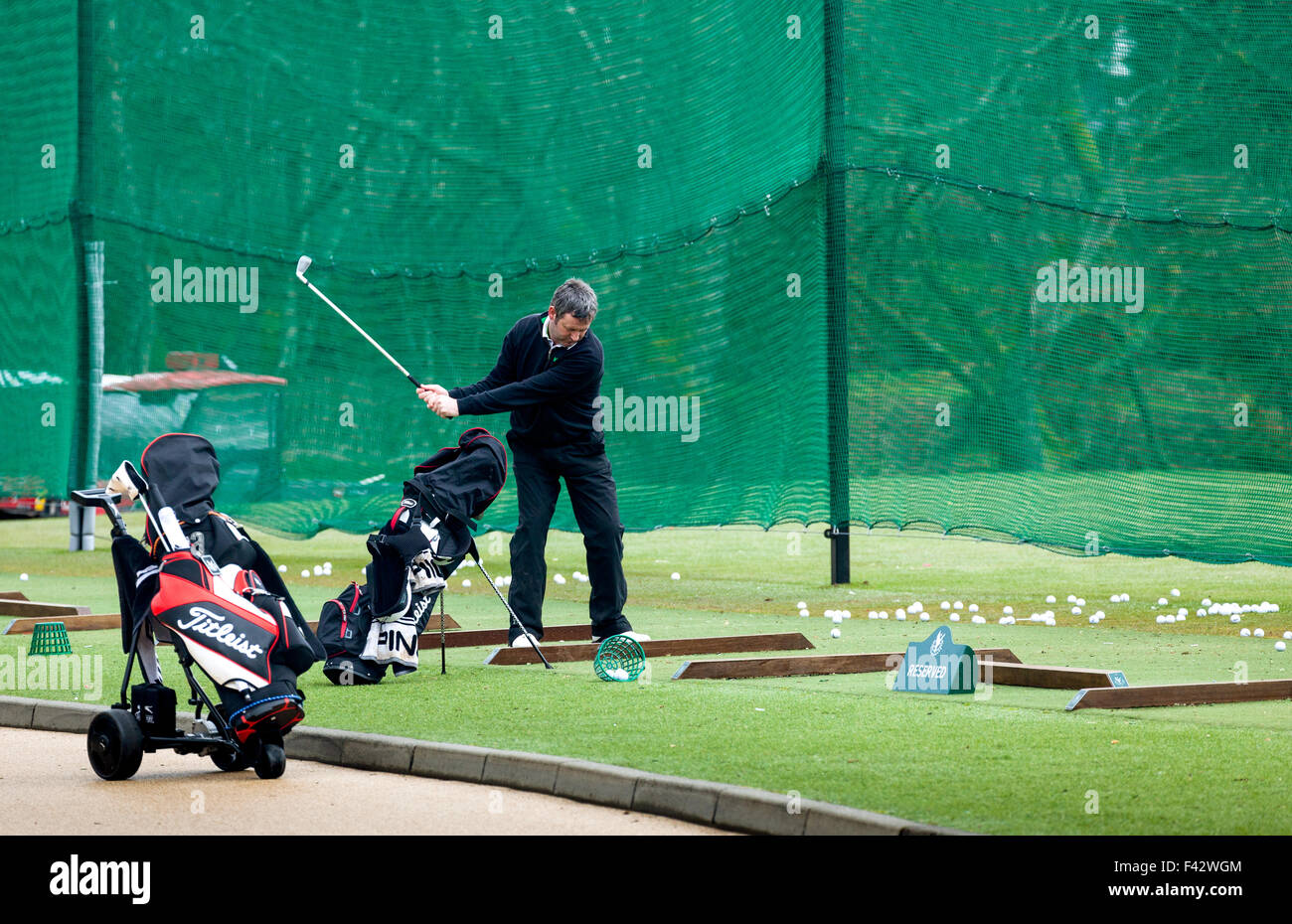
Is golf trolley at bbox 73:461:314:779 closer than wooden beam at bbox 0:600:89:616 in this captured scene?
Yes

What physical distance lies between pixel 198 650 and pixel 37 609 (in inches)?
234

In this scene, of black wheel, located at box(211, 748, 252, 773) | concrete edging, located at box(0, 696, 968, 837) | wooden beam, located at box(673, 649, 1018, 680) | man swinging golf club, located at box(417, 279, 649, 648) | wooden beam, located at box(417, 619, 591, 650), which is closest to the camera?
concrete edging, located at box(0, 696, 968, 837)

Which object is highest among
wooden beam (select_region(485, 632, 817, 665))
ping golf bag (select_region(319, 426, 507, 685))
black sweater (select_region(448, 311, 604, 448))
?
black sweater (select_region(448, 311, 604, 448))

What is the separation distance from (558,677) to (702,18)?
8.66m

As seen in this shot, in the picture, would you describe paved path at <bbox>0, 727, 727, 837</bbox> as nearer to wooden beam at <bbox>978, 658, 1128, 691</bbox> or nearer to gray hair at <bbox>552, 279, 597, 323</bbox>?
wooden beam at <bbox>978, 658, 1128, 691</bbox>

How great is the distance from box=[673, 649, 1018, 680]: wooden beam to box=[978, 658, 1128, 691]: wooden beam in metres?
0.37

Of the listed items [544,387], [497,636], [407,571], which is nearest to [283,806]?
[407,571]

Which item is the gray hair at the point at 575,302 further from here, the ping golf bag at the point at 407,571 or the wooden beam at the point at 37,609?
the wooden beam at the point at 37,609

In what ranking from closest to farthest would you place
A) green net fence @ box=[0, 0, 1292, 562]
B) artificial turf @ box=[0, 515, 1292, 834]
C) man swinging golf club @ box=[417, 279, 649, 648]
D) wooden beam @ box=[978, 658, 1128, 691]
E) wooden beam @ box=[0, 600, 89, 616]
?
artificial turf @ box=[0, 515, 1292, 834], wooden beam @ box=[978, 658, 1128, 691], man swinging golf club @ box=[417, 279, 649, 648], wooden beam @ box=[0, 600, 89, 616], green net fence @ box=[0, 0, 1292, 562]

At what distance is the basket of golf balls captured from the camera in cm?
855

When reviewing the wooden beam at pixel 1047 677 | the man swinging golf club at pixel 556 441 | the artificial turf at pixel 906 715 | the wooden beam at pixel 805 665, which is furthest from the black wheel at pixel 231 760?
the wooden beam at pixel 1047 677

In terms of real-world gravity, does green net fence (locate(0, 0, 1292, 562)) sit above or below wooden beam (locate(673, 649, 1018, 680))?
above

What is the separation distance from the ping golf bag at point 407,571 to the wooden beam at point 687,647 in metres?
0.78

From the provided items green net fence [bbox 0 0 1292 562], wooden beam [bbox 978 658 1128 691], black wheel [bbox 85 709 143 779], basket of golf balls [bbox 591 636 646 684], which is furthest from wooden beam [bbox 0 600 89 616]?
wooden beam [bbox 978 658 1128 691]
